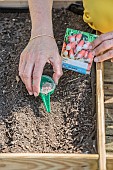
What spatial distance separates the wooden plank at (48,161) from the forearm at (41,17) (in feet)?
1.33

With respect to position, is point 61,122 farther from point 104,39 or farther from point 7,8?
point 7,8

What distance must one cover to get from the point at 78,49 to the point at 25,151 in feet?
1.41

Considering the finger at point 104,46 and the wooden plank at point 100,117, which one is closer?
the wooden plank at point 100,117

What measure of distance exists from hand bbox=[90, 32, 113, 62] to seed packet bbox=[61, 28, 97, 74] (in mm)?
24

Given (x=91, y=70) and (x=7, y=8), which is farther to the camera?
(x=7, y=8)

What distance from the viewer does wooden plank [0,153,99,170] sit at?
1669mm

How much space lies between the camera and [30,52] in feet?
5.42

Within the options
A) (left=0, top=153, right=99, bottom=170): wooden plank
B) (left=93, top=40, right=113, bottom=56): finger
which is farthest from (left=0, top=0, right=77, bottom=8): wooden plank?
(left=0, top=153, right=99, bottom=170): wooden plank

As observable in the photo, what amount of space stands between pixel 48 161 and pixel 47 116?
0.20 meters

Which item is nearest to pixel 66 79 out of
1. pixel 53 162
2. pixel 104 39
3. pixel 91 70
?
pixel 91 70

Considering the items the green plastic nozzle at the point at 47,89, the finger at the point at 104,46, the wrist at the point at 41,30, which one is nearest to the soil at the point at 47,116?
the green plastic nozzle at the point at 47,89

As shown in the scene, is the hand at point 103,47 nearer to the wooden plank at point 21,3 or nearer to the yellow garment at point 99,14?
the yellow garment at point 99,14

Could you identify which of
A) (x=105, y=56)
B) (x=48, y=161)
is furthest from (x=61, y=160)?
(x=105, y=56)

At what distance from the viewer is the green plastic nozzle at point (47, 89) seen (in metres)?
1.81
